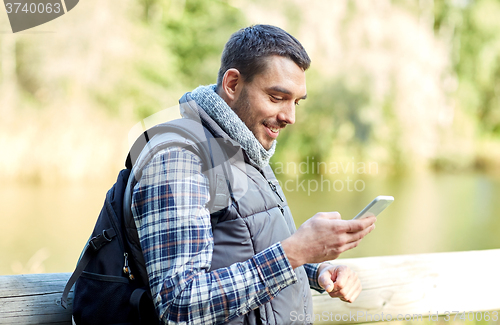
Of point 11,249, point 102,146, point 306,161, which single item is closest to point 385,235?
point 306,161

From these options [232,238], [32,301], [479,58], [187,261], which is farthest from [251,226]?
[479,58]

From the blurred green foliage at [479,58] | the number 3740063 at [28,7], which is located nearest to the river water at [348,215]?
the blurred green foliage at [479,58]

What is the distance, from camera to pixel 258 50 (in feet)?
4.54

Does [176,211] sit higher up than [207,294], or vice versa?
[176,211]

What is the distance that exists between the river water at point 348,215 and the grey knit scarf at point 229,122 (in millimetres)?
6889

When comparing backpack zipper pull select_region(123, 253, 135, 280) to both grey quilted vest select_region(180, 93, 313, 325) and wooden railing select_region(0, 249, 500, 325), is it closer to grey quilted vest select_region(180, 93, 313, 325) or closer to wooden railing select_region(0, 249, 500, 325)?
grey quilted vest select_region(180, 93, 313, 325)

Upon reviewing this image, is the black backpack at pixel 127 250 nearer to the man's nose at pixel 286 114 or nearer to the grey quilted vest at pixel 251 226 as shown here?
the grey quilted vest at pixel 251 226

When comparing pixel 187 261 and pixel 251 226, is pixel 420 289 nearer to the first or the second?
pixel 251 226

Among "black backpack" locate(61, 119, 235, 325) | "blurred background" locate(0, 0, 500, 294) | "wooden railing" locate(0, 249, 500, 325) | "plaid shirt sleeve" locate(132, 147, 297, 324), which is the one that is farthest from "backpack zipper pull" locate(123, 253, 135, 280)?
"blurred background" locate(0, 0, 500, 294)

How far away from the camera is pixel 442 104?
39.6 ft

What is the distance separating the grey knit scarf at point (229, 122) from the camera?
4.39 ft

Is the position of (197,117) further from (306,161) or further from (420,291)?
(306,161)

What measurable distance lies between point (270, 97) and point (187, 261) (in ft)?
1.98

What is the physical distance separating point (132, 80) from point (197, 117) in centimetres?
1000
